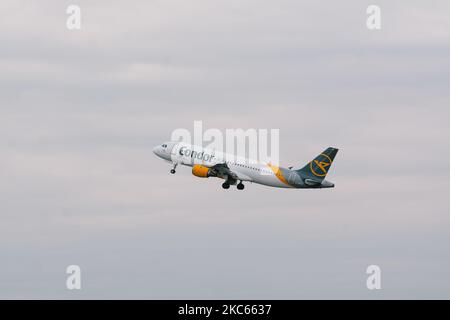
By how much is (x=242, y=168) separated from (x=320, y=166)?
12.7m

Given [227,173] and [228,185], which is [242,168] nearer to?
[227,173]

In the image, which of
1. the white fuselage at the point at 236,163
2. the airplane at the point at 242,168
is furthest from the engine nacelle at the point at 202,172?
the white fuselage at the point at 236,163

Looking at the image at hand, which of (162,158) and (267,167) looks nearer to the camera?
(267,167)

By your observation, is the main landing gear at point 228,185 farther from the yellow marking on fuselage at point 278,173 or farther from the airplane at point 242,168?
the yellow marking on fuselage at point 278,173

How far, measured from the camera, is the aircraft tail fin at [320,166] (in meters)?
149

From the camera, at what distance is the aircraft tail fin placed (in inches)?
5856

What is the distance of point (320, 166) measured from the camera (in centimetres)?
14875

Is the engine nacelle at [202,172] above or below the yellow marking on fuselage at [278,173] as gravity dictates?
above

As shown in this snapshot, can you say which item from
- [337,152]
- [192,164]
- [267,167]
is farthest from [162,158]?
[337,152]

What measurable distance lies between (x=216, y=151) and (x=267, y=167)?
29.5ft

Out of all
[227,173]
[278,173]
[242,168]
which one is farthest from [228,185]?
[278,173]

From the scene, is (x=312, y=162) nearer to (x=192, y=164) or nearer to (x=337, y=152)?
(x=337, y=152)

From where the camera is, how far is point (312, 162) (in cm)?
14938

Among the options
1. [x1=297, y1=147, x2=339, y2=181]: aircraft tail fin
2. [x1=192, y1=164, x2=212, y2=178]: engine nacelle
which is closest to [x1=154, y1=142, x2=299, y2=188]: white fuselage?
[x1=192, y1=164, x2=212, y2=178]: engine nacelle
